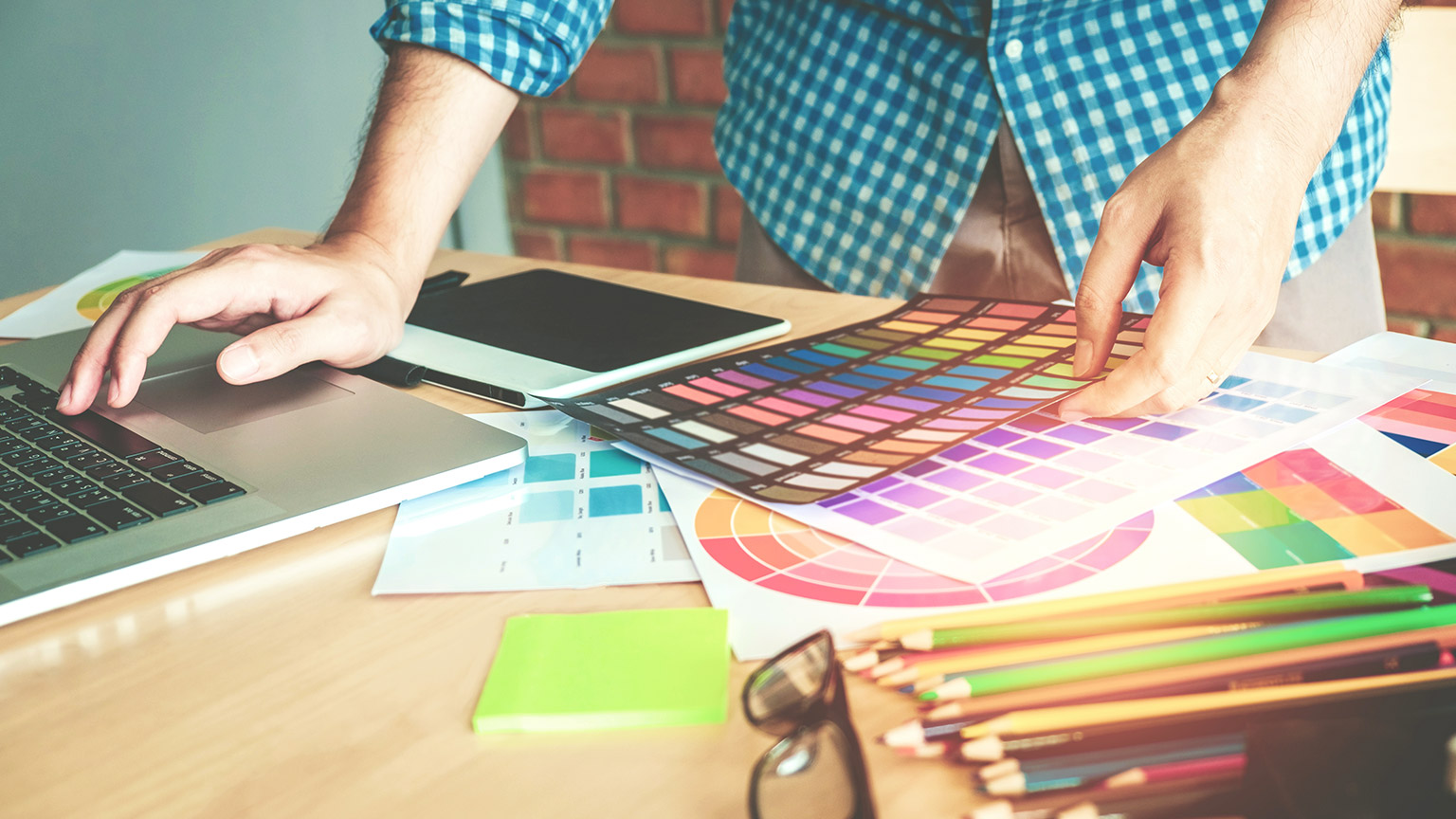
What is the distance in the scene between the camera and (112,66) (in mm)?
1575

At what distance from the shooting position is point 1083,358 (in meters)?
0.51

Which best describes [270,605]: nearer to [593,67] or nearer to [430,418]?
[430,418]

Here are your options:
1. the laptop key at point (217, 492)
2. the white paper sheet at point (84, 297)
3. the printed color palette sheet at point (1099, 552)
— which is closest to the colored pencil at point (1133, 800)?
the printed color palette sheet at point (1099, 552)

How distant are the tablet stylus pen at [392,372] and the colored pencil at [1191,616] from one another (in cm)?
42

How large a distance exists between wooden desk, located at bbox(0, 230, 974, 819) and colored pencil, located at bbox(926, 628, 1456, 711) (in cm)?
2

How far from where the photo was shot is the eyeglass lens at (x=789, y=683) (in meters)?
0.27

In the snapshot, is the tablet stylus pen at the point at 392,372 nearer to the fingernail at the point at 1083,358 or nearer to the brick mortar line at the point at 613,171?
the fingernail at the point at 1083,358

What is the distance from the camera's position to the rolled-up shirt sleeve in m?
0.71

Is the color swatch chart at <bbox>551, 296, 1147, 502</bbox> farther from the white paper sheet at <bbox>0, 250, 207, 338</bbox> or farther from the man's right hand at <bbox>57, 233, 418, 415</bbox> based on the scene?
the white paper sheet at <bbox>0, 250, 207, 338</bbox>

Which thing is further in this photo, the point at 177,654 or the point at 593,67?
the point at 593,67

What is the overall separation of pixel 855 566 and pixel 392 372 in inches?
14.3

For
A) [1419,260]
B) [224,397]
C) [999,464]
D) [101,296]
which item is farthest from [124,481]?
[1419,260]

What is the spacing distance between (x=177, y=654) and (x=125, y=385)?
9.3 inches

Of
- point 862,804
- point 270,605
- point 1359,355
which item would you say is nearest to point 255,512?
point 270,605
